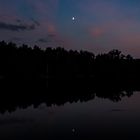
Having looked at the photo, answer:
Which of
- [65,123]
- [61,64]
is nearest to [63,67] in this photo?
[61,64]

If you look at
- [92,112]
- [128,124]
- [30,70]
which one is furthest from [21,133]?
[30,70]

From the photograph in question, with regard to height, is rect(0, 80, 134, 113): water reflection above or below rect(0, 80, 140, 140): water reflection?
below

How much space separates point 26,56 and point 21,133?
95415 millimetres

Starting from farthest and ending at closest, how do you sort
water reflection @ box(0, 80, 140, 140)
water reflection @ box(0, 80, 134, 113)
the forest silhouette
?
the forest silhouette < water reflection @ box(0, 80, 134, 113) < water reflection @ box(0, 80, 140, 140)

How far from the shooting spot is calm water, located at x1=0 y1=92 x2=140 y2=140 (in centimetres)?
1991

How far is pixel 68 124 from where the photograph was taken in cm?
2372

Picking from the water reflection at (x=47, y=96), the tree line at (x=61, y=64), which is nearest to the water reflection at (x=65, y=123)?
the water reflection at (x=47, y=96)

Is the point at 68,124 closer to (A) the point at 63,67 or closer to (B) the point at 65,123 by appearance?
(B) the point at 65,123

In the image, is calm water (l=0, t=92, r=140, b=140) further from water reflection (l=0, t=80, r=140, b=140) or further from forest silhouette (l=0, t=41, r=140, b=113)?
forest silhouette (l=0, t=41, r=140, b=113)

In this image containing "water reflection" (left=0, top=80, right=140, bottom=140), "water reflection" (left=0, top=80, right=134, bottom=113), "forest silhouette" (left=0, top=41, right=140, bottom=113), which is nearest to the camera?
"water reflection" (left=0, top=80, right=140, bottom=140)

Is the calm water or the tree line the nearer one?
the calm water

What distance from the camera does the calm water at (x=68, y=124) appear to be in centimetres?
1991

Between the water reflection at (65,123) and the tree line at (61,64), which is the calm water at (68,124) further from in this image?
the tree line at (61,64)

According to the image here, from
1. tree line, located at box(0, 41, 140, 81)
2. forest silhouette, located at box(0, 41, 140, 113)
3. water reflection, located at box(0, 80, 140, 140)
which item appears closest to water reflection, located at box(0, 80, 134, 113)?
water reflection, located at box(0, 80, 140, 140)
